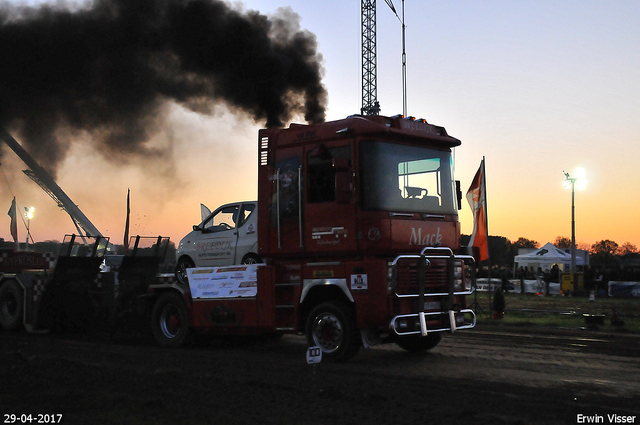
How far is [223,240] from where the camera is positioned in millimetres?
11766

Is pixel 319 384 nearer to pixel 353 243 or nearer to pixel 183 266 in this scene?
pixel 353 243

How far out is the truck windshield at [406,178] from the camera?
918cm

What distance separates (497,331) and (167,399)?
10.3 m

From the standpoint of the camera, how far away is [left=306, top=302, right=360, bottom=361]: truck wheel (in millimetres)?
9148

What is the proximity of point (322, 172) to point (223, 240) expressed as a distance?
3.07m

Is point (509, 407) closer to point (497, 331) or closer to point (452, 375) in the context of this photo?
point (452, 375)

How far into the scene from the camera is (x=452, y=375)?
27.0 ft

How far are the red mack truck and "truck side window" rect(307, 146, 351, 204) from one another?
2cm

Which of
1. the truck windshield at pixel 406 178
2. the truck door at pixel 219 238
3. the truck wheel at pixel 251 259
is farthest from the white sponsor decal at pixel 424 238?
the truck door at pixel 219 238

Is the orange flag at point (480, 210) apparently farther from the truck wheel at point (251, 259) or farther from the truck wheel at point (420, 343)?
the truck wheel at point (251, 259)

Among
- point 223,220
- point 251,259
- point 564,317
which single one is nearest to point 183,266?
point 223,220

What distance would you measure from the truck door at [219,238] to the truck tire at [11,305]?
457 centimetres

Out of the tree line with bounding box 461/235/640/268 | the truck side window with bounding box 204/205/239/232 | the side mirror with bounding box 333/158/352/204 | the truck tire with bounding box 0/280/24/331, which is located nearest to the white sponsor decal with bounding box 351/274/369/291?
the side mirror with bounding box 333/158/352/204

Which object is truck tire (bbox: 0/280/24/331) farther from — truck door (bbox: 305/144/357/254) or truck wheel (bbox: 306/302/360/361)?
truck door (bbox: 305/144/357/254)
